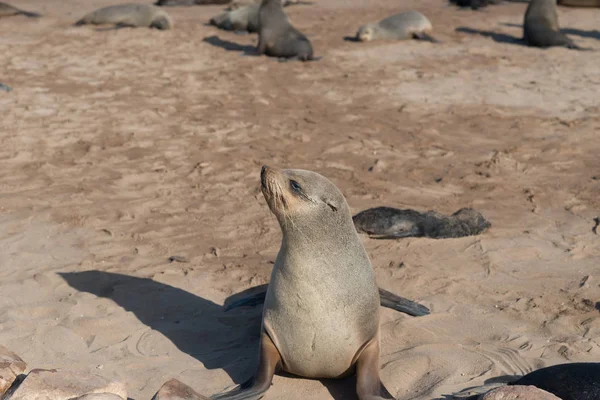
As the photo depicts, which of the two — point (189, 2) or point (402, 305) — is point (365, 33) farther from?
point (402, 305)

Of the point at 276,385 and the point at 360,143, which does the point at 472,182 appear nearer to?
the point at 360,143

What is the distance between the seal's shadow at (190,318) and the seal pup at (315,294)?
→ 0.27 m

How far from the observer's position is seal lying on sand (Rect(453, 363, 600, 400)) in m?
3.17

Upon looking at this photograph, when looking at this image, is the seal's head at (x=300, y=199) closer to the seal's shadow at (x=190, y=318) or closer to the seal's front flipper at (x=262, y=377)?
the seal's front flipper at (x=262, y=377)

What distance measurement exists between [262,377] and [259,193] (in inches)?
108

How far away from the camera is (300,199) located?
3.63 metres

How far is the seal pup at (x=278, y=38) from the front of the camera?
36.8 feet

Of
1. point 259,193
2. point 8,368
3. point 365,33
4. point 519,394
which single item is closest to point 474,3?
point 365,33

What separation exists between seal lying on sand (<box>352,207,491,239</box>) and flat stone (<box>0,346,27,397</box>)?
255 cm

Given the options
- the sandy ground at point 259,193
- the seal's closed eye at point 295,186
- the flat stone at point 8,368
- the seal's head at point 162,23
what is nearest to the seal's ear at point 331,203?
the seal's closed eye at point 295,186

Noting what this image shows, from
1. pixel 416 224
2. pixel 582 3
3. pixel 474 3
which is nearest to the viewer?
pixel 416 224

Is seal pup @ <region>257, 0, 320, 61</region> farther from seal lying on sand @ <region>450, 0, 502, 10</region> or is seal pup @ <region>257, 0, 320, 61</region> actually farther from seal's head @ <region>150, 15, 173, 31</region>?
seal lying on sand @ <region>450, 0, 502, 10</region>

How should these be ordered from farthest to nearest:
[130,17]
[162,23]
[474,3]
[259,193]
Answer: [474,3]
[130,17]
[162,23]
[259,193]

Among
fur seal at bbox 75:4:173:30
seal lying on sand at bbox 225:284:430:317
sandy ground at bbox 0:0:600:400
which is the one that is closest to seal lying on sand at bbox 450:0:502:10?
A: sandy ground at bbox 0:0:600:400
